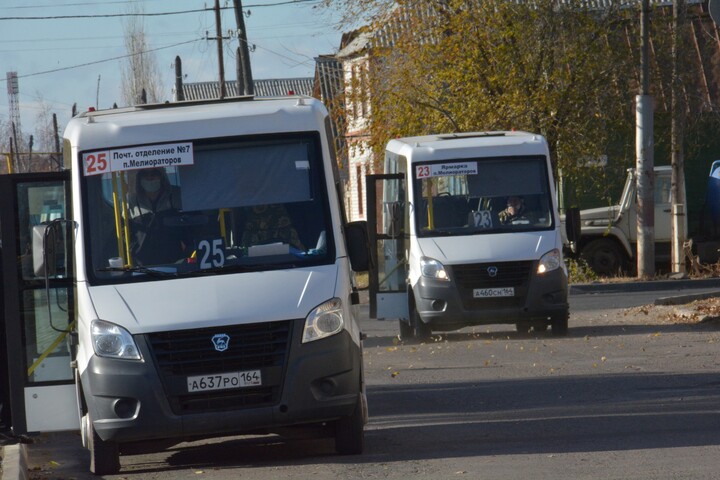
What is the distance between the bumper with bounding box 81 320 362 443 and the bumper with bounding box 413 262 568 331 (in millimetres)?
8397

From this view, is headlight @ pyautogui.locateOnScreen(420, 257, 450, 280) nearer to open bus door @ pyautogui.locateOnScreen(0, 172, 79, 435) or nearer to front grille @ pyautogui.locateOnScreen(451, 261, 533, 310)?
front grille @ pyautogui.locateOnScreen(451, 261, 533, 310)

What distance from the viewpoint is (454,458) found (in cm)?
843

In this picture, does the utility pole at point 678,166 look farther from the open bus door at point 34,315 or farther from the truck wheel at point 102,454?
the truck wheel at point 102,454

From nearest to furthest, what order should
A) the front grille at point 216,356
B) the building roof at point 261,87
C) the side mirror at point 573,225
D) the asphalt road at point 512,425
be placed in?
the asphalt road at point 512,425 < the front grille at point 216,356 < the side mirror at point 573,225 < the building roof at point 261,87

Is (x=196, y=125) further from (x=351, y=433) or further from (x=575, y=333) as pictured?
(x=575, y=333)

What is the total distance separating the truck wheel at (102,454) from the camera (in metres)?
8.55

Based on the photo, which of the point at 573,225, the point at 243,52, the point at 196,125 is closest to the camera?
the point at 196,125

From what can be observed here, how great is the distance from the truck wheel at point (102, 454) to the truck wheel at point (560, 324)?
9052mm

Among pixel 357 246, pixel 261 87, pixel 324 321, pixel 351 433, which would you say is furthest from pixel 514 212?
pixel 261 87

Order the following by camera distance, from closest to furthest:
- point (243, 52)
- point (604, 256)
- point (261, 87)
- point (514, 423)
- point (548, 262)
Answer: point (514, 423), point (548, 262), point (604, 256), point (243, 52), point (261, 87)

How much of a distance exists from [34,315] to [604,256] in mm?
20924

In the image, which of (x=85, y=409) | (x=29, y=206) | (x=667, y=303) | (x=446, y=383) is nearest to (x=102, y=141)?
(x=29, y=206)

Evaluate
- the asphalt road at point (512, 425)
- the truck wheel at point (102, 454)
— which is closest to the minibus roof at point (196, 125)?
the truck wheel at point (102, 454)

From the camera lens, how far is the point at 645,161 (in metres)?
25.8
